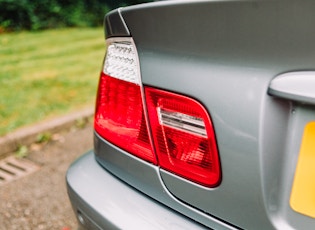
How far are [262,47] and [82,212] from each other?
35.0 inches

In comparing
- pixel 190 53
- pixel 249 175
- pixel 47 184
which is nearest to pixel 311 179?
→ pixel 249 175

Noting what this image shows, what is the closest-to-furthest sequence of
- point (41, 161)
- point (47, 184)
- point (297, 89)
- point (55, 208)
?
point (297, 89) → point (55, 208) → point (47, 184) → point (41, 161)

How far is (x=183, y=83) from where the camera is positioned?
104 cm

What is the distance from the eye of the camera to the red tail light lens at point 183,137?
1021 mm

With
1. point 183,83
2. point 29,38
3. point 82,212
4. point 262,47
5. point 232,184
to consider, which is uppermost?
point 262,47

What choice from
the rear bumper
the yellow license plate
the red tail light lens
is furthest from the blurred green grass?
the yellow license plate

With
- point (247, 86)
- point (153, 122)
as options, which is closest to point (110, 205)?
point (153, 122)

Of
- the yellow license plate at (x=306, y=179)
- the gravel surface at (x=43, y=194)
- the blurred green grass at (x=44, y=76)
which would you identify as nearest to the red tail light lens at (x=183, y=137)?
the yellow license plate at (x=306, y=179)

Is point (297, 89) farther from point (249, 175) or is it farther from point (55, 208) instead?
point (55, 208)

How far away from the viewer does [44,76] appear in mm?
5672

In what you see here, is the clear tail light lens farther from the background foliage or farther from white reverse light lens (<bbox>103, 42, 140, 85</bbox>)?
the background foliage

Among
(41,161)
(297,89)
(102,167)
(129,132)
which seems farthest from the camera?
(41,161)

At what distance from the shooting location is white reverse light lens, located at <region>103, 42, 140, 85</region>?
120 cm

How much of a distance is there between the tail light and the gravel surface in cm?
119
